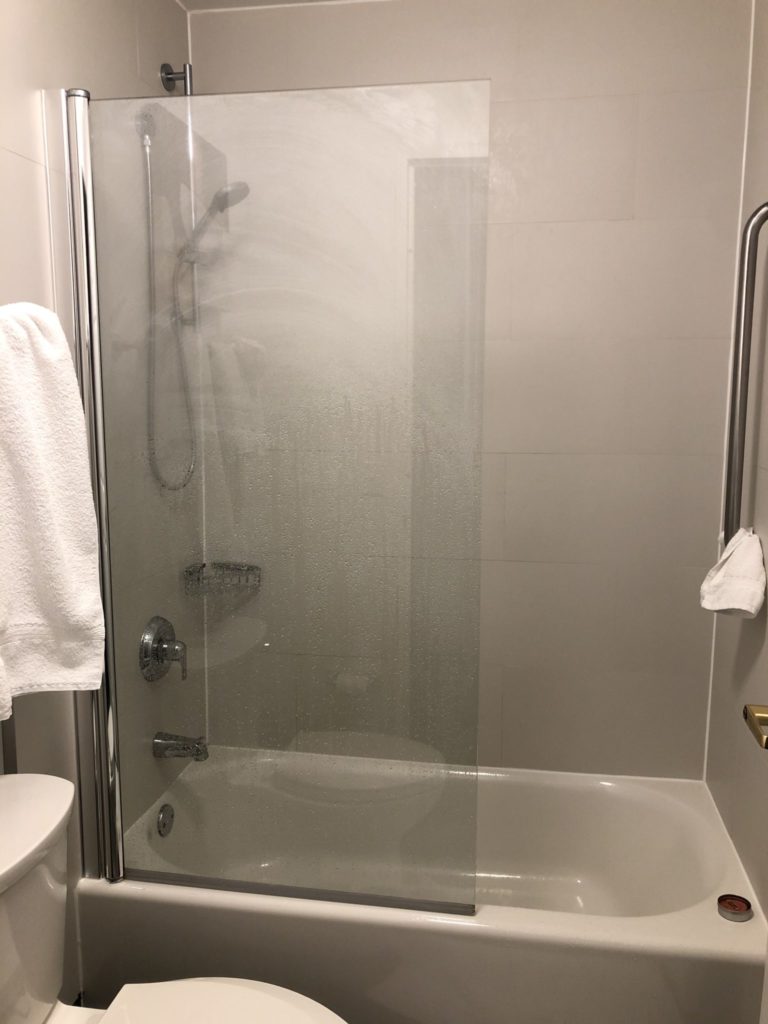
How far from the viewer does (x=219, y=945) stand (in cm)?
174

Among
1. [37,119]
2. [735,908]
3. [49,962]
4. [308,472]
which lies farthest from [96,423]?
[735,908]

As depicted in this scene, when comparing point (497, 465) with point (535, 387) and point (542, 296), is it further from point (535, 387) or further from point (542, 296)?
point (542, 296)

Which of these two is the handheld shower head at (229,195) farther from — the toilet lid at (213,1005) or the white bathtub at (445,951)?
the toilet lid at (213,1005)

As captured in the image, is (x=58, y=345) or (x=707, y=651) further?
(x=707, y=651)

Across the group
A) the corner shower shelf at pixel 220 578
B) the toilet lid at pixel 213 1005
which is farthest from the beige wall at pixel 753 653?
the corner shower shelf at pixel 220 578

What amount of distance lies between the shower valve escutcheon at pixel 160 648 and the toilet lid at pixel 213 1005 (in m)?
0.60

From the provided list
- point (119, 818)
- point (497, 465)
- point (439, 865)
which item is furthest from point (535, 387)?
point (119, 818)

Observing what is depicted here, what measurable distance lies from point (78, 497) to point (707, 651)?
1.64 metres

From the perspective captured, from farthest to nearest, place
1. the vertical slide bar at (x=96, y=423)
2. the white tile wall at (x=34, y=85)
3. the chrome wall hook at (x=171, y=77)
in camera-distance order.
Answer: the chrome wall hook at (x=171, y=77) < the vertical slide bar at (x=96, y=423) < the white tile wall at (x=34, y=85)

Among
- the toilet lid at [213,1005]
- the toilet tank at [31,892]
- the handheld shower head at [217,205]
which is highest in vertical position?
the handheld shower head at [217,205]

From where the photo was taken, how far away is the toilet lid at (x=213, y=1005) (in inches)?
54.0

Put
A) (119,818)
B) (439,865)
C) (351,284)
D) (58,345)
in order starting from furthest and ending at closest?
1. (119,818)
2. (439,865)
3. (351,284)
4. (58,345)

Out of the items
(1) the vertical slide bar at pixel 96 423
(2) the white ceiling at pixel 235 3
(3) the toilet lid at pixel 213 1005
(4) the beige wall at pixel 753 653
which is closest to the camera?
(3) the toilet lid at pixel 213 1005

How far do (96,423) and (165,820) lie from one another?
868mm
